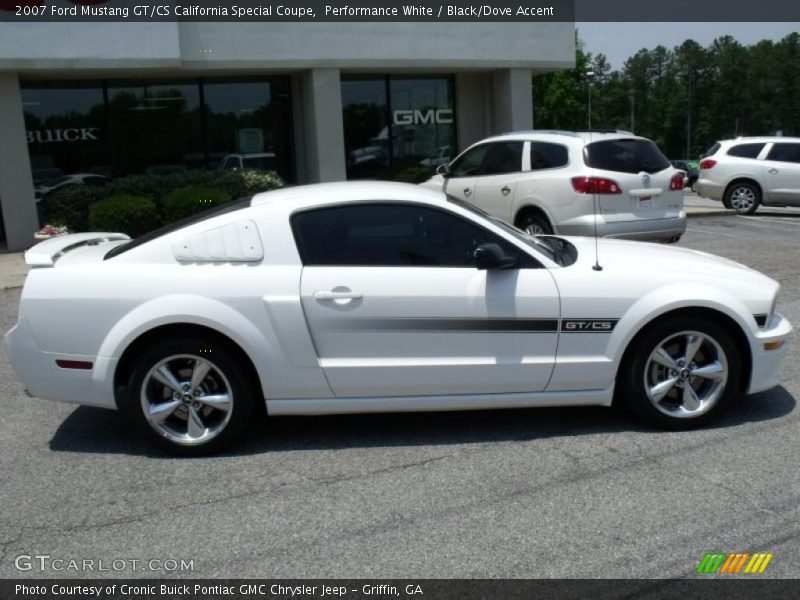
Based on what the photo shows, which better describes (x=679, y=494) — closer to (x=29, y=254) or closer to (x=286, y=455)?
(x=286, y=455)

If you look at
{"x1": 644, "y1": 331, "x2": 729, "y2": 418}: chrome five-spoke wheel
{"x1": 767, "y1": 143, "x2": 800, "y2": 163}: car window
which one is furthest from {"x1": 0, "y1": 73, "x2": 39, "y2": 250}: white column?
{"x1": 767, "y1": 143, "x2": 800, "y2": 163}: car window

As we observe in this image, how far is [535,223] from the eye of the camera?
1073 cm

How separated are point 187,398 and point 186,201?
10.1m

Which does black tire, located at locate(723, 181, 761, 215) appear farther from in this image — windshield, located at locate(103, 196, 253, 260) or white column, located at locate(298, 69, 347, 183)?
windshield, located at locate(103, 196, 253, 260)

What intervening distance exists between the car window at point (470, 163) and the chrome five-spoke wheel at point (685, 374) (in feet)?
23.1

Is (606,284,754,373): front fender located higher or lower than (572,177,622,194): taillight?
lower

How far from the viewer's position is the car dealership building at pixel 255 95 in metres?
14.7

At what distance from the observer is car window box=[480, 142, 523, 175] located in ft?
36.4

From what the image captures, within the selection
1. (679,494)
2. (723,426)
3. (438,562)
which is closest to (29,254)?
(438,562)

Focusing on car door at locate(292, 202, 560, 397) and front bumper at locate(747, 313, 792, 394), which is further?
front bumper at locate(747, 313, 792, 394)

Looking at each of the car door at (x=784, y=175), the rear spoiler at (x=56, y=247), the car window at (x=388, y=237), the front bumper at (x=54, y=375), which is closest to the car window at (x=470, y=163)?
the rear spoiler at (x=56, y=247)

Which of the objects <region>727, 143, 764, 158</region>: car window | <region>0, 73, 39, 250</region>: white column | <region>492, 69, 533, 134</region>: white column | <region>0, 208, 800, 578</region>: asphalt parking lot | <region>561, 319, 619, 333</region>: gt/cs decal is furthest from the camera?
<region>492, 69, 533, 134</region>: white column

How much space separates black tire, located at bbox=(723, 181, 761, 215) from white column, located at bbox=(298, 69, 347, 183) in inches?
326

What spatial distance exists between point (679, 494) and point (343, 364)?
1.92m
